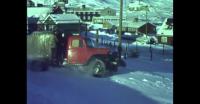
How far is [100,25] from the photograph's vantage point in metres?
2.01

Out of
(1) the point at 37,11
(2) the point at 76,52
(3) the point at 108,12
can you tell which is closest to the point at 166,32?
(3) the point at 108,12

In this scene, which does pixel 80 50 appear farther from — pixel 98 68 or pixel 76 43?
pixel 98 68

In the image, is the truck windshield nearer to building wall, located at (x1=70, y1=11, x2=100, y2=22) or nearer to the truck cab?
the truck cab

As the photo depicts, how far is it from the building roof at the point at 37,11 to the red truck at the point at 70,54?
141 millimetres

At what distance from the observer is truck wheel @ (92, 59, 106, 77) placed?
1.94m

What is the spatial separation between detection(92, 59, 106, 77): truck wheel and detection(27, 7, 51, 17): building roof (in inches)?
18.5

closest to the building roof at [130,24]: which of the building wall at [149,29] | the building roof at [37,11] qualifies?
the building wall at [149,29]

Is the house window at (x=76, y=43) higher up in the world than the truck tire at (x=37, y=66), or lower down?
higher up

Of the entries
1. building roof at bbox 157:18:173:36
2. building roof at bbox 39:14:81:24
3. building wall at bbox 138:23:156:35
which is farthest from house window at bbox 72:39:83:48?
building roof at bbox 157:18:173:36

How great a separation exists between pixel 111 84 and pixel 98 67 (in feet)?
0.51

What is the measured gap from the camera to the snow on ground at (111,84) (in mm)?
1858

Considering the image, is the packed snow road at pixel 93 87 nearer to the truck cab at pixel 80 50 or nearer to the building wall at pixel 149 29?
the truck cab at pixel 80 50

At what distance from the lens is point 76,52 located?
1924 mm

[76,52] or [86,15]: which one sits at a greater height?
[86,15]
